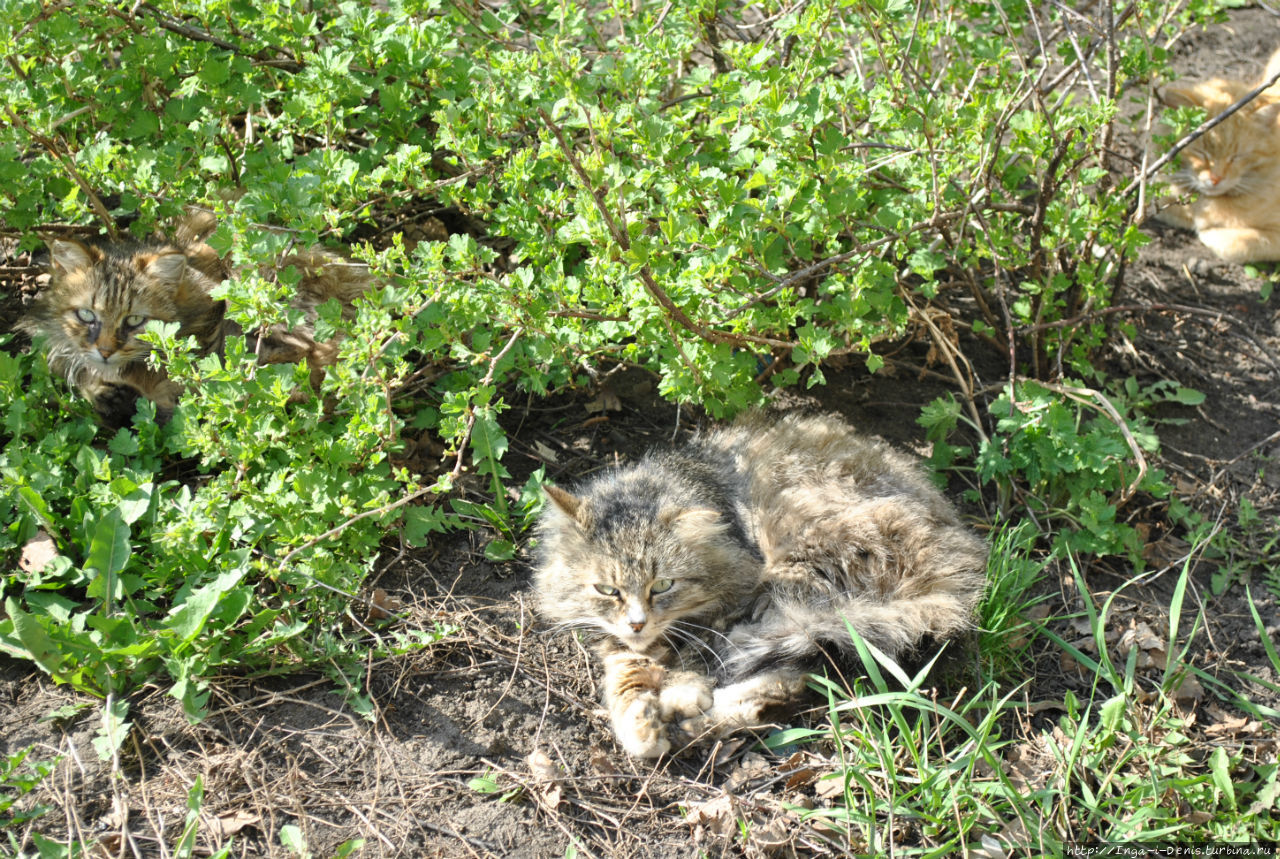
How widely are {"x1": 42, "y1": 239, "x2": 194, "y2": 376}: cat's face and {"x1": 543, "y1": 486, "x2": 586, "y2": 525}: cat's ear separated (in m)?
1.88

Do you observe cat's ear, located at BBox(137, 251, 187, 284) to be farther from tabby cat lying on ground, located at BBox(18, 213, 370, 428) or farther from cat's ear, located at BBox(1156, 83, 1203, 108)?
cat's ear, located at BBox(1156, 83, 1203, 108)

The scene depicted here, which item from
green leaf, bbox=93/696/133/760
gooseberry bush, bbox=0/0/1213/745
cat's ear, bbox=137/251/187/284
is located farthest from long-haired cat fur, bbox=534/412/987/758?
cat's ear, bbox=137/251/187/284

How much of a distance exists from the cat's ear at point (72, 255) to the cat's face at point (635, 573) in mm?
2165

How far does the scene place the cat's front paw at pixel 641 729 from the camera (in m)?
2.96

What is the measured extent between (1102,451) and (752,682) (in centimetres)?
170

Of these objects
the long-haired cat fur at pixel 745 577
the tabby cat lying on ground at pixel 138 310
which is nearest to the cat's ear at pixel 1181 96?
the long-haired cat fur at pixel 745 577

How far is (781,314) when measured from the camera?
3.38m

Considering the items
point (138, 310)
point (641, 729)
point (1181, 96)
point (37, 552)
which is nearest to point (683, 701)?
point (641, 729)

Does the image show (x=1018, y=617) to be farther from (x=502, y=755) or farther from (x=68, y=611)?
(x=68, y=611)

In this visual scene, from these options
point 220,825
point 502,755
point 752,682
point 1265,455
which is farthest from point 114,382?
point 1265,455

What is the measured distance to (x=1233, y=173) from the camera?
5938 mm

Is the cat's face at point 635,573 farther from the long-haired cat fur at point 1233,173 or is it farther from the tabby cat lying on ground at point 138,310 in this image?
the long-haired cat fur at point 1233,173

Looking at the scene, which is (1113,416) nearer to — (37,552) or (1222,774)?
(1222,774)

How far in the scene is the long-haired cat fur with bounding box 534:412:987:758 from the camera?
3.08m
